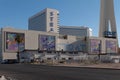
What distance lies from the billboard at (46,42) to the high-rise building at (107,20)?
129ft

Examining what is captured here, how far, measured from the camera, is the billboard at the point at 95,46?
15110cm

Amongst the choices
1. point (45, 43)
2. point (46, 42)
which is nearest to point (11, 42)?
point (45, 43)

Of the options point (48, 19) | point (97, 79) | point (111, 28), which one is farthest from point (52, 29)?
point (97, 79)

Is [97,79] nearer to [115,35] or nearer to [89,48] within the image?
[89,48]

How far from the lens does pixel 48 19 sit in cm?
19762

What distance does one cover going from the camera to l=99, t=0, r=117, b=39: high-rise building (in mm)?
158625

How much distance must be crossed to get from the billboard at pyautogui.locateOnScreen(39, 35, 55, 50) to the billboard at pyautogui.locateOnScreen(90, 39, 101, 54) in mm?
25135

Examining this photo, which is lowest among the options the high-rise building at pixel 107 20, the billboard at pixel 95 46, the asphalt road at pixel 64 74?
the asphalt road at pixel 64 74

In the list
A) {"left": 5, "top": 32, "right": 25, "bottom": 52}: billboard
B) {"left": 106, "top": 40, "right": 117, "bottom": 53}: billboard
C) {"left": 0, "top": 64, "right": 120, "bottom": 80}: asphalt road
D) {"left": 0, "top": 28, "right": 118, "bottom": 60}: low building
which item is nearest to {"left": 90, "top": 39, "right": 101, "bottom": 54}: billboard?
{"left": 0, "top": 28, "right": 118, "bottom": 60}: low building

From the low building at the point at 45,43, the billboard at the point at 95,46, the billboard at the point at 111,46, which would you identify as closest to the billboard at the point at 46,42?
the low building at the point at 45,43

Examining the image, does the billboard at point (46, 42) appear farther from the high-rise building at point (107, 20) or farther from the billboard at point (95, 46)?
the high-rise building at point (107, 20)

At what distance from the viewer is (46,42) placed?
441 feet

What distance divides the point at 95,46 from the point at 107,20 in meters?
18.6

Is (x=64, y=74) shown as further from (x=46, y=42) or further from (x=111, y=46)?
(x=111, y=46)
